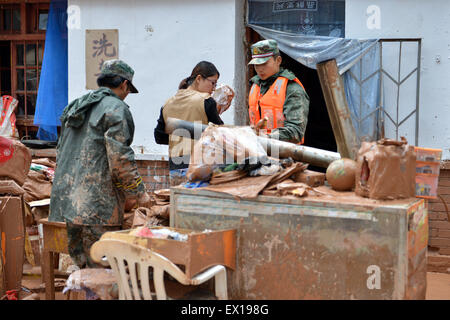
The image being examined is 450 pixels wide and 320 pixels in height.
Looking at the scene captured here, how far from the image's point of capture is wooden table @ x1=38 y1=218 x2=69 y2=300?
157 inches

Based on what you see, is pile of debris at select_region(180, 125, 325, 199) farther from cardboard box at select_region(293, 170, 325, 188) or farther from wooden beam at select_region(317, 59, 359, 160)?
wooden beam at select_region(317, 59, 359, 160)

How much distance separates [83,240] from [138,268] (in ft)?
3.58

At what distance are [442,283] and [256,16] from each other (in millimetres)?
3569

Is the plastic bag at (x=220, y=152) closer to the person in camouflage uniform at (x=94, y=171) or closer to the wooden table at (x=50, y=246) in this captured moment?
the person in camouflage uniform at (x=94, y=171)

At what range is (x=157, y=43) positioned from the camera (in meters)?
6.43

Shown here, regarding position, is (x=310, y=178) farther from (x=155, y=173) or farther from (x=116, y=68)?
(x=155, y=173)

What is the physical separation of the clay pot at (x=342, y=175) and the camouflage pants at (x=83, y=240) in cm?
160

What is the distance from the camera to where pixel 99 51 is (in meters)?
6.61

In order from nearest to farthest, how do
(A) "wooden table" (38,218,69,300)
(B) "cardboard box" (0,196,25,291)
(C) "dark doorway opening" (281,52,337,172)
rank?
1. (A) "wooden table" (38,218,69,300)
2. (B) "cardboard box" (0,196,25,291)
3. (C) "dark doorway opening" (281,52,337,172)

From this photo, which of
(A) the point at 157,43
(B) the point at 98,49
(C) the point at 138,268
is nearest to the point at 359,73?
(A) the point at 157,43

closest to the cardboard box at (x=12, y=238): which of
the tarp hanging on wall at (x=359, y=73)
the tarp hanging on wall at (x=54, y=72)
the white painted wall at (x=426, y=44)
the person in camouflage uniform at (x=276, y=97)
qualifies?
the person in camouflage uniform at (x=276, y=97)

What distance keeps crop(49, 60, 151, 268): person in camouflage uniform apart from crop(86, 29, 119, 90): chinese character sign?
2844 mm

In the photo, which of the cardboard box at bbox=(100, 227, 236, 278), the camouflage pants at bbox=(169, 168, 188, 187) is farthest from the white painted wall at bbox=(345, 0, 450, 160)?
the cardboard box at bbox=(100, 227, 236, 278)

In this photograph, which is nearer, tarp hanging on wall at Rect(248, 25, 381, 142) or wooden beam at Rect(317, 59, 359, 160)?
wooden beam at Rect(317, 59, 359, 160)
